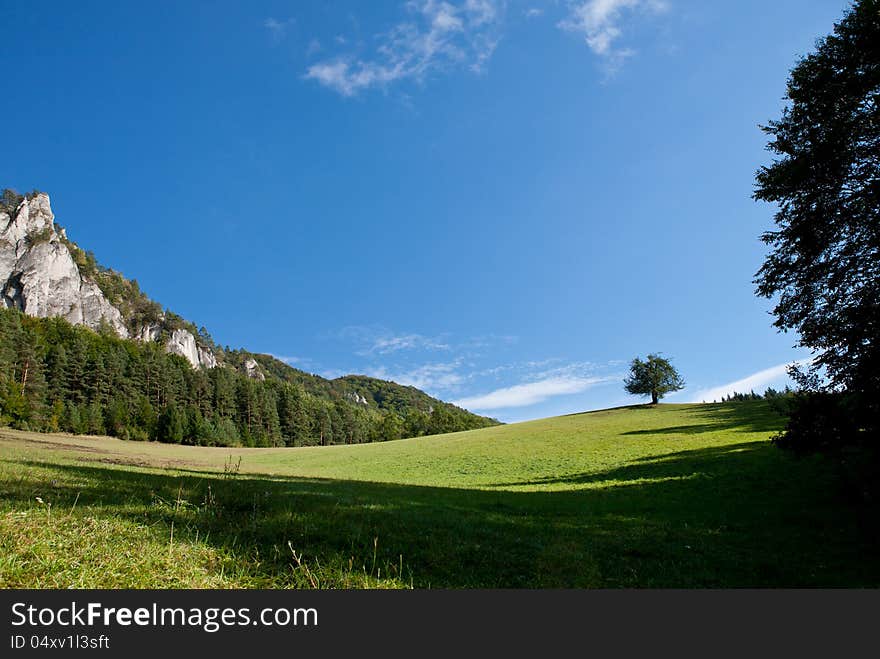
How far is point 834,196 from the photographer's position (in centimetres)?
1552

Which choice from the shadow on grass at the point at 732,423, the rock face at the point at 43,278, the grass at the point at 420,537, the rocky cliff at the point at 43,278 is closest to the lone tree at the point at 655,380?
the shadow on grass at the point at 732,423

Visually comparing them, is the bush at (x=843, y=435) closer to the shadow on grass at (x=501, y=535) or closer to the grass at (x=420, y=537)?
the grass at (x=420, y=537)

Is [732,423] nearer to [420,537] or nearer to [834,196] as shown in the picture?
[834,196]

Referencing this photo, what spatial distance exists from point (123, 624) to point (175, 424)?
101058 mm

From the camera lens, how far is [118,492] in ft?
31.6

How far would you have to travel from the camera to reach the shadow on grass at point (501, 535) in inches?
293

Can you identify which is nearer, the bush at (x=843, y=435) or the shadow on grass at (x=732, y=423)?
the bush at (x=843, y=435)

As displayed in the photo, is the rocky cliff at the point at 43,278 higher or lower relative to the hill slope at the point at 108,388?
higher

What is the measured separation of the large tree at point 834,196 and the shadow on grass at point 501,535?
218 inches

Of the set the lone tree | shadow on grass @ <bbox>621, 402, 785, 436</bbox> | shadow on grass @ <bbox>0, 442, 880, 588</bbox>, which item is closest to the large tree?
shadow on grass @ <bbox>0, 442, 880, 588</bbox>

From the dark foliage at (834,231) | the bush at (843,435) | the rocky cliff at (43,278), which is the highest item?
the rocky cliff at (43,278)

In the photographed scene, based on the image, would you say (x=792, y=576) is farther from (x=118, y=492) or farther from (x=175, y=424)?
(x=175, y=424)

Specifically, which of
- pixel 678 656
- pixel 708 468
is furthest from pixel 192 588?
pixel 708 468

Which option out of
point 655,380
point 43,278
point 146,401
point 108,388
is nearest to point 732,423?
point 655,380
